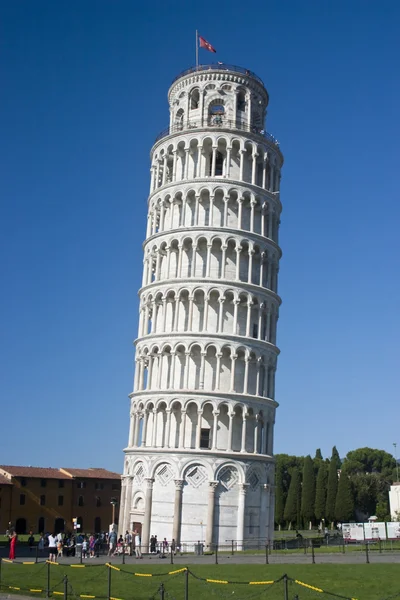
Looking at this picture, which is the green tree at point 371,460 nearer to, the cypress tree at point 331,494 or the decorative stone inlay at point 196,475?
the cypress tree at point 331,494

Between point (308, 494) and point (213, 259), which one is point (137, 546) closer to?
point (213, 259)

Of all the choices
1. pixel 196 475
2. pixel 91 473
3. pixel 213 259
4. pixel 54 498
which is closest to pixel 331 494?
pixel 91 473

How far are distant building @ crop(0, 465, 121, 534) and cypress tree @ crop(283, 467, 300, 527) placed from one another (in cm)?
2364

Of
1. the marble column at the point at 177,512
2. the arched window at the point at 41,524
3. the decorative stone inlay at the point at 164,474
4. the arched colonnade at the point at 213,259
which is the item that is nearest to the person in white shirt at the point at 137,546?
the marble column at the point at 177,512

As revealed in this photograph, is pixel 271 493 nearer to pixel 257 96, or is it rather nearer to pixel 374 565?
pixel 374 565

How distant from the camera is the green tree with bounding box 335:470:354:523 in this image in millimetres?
91188

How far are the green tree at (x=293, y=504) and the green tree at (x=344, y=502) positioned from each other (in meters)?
6.16

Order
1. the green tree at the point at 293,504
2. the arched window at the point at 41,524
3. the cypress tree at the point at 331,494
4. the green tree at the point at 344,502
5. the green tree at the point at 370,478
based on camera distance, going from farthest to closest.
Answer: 1. the green tree at the point at 370,478
2. the green tree at the point at 293,504
3. the cypress tree at the point at 331,494
4. the green tree at the point at 344,502
5. the arched window at the point at 41,524

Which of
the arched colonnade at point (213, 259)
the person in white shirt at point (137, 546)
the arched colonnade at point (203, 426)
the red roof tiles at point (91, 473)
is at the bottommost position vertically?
the person in white shirt at point (137, 546)

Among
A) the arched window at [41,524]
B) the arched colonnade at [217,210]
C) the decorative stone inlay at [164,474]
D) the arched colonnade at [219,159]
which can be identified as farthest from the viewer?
the arched window at [41,524]

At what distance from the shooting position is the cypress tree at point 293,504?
95.9 metres

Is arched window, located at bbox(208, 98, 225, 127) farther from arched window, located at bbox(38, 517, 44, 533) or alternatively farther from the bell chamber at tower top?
arched window, located at bbox(38, 517, 44, 533)

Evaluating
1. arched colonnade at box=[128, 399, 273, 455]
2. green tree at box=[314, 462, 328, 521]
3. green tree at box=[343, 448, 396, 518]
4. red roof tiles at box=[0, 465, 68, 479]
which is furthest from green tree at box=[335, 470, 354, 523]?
arched colonnade at box=[128, 399, 273, 455]

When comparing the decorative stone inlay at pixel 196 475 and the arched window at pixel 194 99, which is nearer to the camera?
the decorative stone inlay at pixel 196 475
